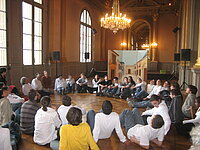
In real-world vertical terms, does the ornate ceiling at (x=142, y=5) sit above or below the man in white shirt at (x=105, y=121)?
above

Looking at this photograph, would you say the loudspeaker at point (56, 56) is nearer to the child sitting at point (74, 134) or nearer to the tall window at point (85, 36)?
the tall window at point (85, 36)

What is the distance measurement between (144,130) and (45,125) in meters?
1.47

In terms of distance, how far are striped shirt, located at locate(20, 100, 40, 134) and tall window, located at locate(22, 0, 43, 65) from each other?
5.42 metres

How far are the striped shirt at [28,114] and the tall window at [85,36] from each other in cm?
988

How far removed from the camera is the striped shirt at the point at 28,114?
331 cm

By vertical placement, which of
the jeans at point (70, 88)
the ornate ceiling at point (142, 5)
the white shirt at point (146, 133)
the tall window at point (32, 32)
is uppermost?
the ornate ceiling at point (142, 5)

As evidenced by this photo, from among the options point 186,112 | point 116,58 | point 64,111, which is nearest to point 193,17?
point 116,58

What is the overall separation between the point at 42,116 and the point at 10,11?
5.84 metres

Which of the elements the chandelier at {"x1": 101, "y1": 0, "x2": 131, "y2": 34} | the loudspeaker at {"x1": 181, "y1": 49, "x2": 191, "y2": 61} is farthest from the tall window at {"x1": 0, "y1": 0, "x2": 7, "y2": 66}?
the loudspeaker at {"x1": 181, "y1": 49, "x2": 191, "y2": 61}

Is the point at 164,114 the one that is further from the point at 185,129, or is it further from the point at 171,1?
the point at 171,1

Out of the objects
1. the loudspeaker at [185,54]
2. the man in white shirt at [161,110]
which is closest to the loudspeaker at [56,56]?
the loudspeaker at [185,54]

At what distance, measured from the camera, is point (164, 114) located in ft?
10.7

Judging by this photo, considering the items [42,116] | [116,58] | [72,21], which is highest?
[72,21]

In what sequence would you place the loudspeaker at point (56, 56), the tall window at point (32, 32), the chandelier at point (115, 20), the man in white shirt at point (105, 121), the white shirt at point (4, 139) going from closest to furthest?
the white shirt at point (4, 139)
the man in white shirt at point (105, 121)
the tall window at point (32, 32)
the chandelier at point (115, 20)
the loudspeaker at point (56, 56)
